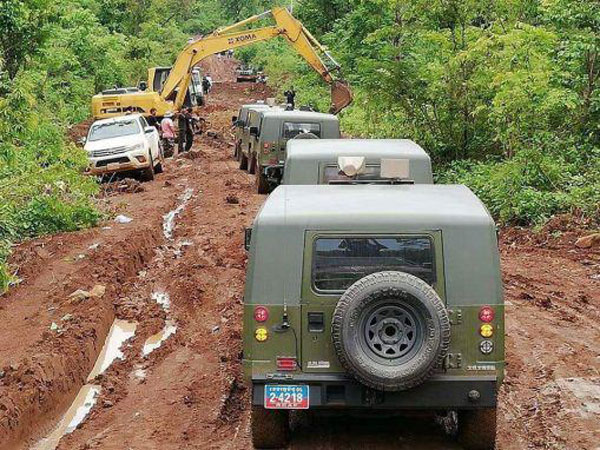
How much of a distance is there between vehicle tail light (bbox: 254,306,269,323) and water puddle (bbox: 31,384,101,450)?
9.00 ft

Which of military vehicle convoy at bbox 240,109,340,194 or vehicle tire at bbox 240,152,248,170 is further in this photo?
vehicle tire at bbox 240,152,248,170

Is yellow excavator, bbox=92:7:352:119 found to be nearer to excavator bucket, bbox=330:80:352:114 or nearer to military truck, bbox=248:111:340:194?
excavator bucket, bbox=330:80:352:114

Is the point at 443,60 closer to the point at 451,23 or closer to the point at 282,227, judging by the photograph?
the point at 451,23

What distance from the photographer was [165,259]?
15266 millimetres

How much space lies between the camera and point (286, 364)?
665 cm

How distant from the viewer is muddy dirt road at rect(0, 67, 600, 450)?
763cm

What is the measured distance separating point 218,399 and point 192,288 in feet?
14.6

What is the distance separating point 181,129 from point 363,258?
25.1 metres

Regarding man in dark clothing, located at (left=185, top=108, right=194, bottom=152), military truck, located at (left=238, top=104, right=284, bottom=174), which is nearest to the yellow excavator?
man in dark clothing, located at (left=185, top=108, right=194, bottom=152)

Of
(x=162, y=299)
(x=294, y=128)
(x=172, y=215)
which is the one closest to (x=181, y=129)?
(x=294, y=128)

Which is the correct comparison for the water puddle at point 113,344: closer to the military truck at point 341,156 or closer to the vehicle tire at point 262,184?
the military truck at point 341,156

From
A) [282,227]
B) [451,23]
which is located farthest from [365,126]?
[282,227]

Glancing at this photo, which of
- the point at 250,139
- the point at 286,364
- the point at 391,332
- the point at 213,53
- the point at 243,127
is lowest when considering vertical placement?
the point at 243,127

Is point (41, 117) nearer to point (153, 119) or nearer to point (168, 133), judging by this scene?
point (168, 133)
